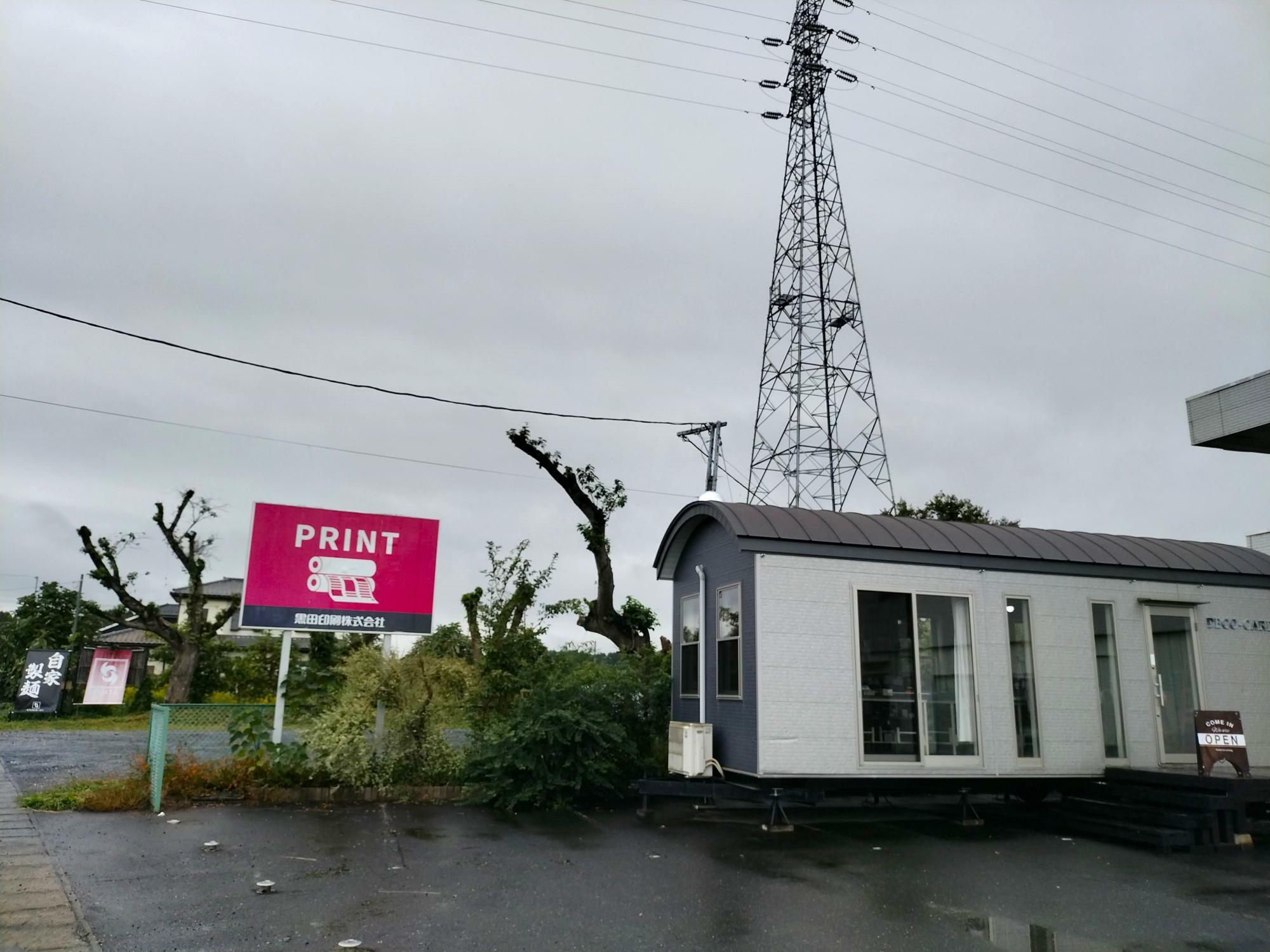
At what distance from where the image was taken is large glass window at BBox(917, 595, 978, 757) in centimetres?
1016

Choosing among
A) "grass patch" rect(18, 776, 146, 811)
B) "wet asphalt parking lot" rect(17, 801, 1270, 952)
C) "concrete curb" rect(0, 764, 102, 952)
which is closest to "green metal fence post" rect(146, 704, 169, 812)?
"grass patch" rect(18, 776, 146, 811)

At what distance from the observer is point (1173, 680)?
1121cm

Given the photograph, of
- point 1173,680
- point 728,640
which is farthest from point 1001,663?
point 728,640

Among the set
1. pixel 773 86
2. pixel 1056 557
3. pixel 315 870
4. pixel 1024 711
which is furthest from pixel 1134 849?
pixel 773 86

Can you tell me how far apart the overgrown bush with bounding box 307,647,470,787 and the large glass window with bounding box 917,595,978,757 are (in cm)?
575

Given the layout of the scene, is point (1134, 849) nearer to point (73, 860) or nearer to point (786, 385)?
point (73, 860)

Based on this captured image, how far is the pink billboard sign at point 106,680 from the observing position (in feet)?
82.8

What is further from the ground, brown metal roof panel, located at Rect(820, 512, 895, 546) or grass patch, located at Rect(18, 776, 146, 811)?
brown metal roof panel, located at Rect(820, 512, 895, 546)

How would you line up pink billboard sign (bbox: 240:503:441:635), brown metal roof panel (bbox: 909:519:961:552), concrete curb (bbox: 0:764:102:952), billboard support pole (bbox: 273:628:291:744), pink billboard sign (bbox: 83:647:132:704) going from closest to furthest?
concrete curb (bbox: 0:764:102:952)
brown metal roof panel (bbox: 909:519:961:552)
billboard support pole (bbox: 273:628:291:744)
pink billboard sign (bbox: 240:503:441:635)
pink billboard sign (bbox: 83:647:132:704)

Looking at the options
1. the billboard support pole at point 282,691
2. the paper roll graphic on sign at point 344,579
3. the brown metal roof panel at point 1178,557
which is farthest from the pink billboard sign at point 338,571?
the brown metal roof panel at point 1178,557

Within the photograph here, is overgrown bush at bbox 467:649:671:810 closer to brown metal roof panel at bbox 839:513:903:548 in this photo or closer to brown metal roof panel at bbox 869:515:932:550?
brown metal roof panel at bbox 839:513:903:548

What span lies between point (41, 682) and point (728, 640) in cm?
2178

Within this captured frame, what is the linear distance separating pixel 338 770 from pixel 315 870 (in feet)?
12.4

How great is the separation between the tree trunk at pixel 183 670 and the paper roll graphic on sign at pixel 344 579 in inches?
625
